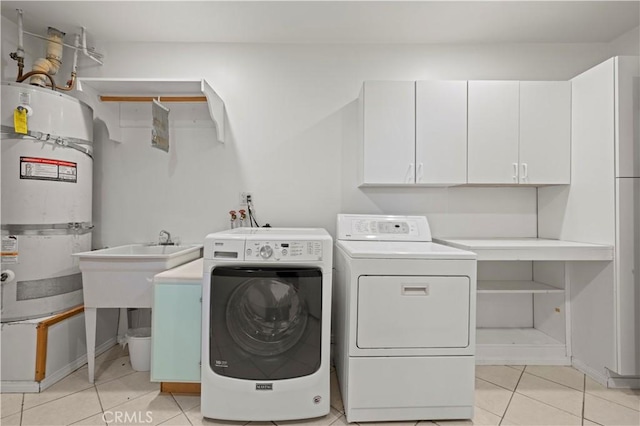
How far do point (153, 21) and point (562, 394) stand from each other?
3662mm

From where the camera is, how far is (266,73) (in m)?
2.64

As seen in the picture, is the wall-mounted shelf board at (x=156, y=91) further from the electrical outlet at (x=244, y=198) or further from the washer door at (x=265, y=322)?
the washer door at (x=265, y=322)

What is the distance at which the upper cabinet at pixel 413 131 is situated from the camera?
2.29m

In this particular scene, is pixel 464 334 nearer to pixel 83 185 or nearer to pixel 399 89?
pixel 399 89

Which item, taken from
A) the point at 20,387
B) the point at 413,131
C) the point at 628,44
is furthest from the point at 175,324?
the point at 628,44

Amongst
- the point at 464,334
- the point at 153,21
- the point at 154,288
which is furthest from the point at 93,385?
the point at 153,21

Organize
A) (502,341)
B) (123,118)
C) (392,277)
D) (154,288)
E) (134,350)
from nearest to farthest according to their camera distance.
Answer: (392,277) → (154,288) → (134,350) → (502,341) → (123,118)

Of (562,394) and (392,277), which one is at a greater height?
(392,277)

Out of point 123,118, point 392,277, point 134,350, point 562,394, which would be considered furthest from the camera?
point 123,118

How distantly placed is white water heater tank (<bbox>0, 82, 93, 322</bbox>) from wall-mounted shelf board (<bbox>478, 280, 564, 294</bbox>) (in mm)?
2835

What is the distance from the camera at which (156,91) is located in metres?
2.41

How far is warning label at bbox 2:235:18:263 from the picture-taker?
1.96m

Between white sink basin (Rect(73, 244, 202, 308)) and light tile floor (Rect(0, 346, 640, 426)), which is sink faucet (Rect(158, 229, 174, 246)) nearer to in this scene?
white sink basin (Rect(73, 244, 202, 308))

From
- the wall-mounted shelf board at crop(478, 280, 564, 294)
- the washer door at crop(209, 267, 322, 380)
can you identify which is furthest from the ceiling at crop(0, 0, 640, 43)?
the wall-mounted shelf board at crop(478, 280, 564, 294)
